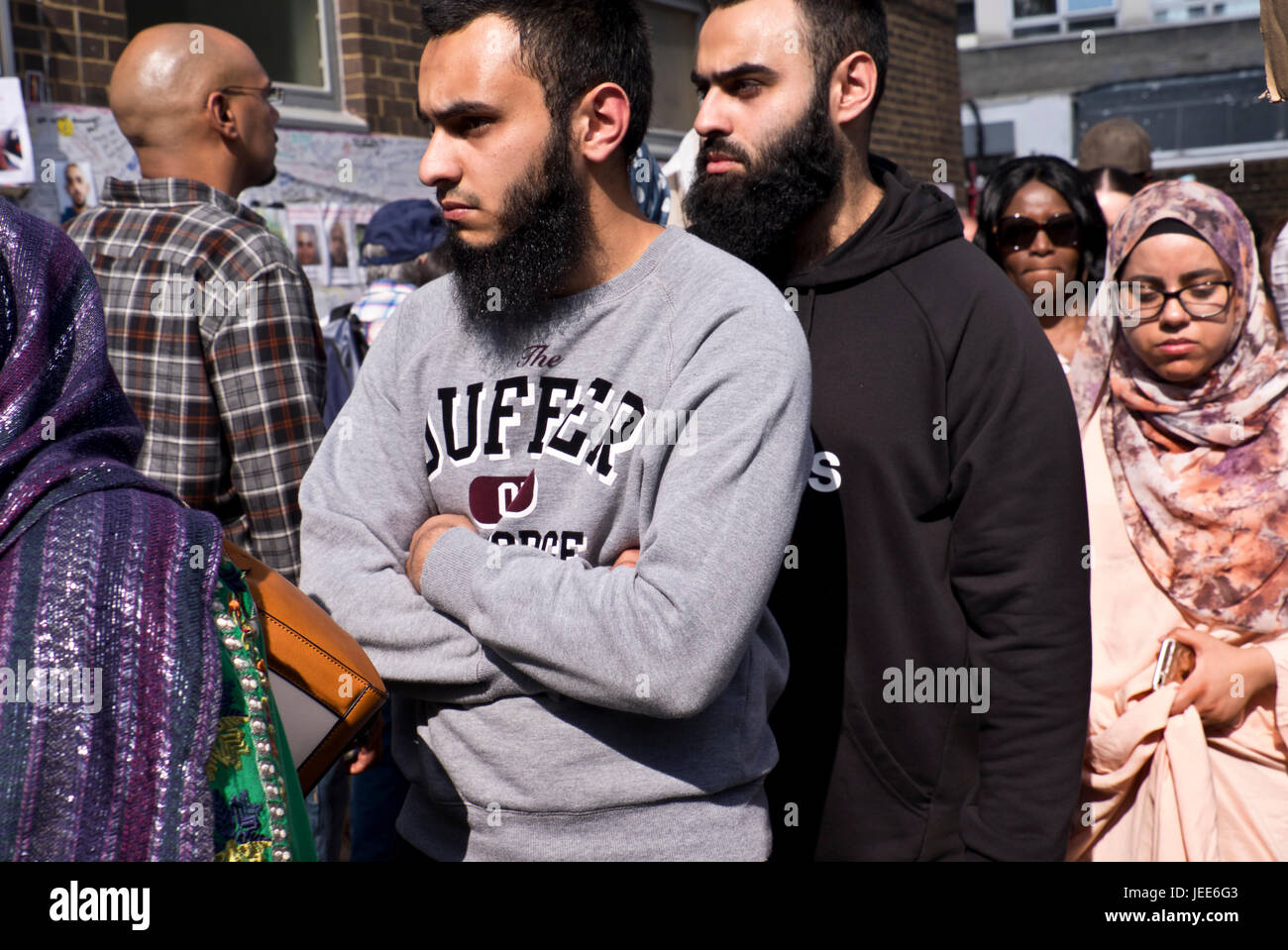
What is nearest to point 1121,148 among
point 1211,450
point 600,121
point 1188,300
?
point 1188,300

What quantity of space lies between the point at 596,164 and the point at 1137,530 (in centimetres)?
172

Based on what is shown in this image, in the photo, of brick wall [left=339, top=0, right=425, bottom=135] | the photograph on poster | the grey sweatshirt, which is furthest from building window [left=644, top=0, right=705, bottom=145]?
the grey sweatshirt

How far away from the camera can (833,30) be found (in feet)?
7.97

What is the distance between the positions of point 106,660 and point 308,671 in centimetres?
31

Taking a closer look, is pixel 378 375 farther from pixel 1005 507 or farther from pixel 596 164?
pixel 1005 507

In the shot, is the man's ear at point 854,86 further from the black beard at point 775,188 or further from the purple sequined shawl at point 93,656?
the purple sequined shawl at point 93,656

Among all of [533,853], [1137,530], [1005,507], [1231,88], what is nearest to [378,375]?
[533,853]

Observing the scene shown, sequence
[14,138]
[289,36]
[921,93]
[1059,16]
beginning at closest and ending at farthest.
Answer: [14,138] → [289,36] → [921,93] → [1059,16]

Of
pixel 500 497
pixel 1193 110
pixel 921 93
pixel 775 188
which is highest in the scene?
pixel 1193 110

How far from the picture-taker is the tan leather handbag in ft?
4.89

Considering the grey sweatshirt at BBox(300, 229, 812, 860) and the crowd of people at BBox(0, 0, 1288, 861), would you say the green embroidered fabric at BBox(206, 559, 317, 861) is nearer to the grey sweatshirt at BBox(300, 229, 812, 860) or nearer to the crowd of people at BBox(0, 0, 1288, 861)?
the crowd of people at BBox(0, 0, 1288, 861)

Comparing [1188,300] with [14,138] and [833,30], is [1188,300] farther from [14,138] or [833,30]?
[14,138]

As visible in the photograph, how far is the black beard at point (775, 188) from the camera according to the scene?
2.38 meters

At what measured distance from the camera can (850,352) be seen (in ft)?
7.43
